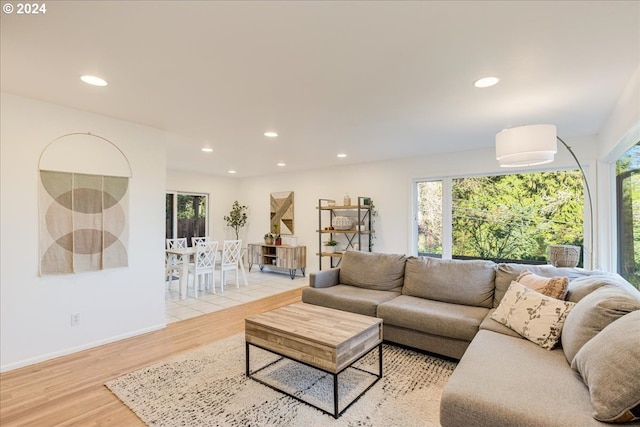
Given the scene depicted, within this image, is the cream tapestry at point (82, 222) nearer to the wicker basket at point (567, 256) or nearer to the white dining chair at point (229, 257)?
the white dining chair at point (229, 257)

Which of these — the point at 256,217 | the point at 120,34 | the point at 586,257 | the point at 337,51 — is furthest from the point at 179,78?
the point at 256,217

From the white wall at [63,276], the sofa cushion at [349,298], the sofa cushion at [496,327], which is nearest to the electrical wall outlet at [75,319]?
the white wall at [63,276]

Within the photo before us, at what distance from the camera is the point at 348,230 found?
5645 millimetres

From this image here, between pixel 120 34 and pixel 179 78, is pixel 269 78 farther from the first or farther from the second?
pixel 120 34

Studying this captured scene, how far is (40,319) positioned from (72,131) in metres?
1.75

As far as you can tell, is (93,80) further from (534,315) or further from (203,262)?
(534,315)

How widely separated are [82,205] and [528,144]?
3996 mm

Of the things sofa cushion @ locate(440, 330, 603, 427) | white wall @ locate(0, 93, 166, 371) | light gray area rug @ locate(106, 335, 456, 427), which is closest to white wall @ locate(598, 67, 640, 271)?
sofa cushion @ locate(440, 330, 603, 427)

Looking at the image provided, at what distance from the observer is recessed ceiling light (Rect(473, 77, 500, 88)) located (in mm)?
2285

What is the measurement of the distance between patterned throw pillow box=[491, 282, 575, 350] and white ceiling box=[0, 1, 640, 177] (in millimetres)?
1628

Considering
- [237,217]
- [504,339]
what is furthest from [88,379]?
[237,217]

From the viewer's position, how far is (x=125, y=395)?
222 centimetres

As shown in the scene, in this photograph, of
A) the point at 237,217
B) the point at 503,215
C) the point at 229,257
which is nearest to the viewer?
the point at 503,215

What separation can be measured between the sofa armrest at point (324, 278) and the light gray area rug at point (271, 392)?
106cm
